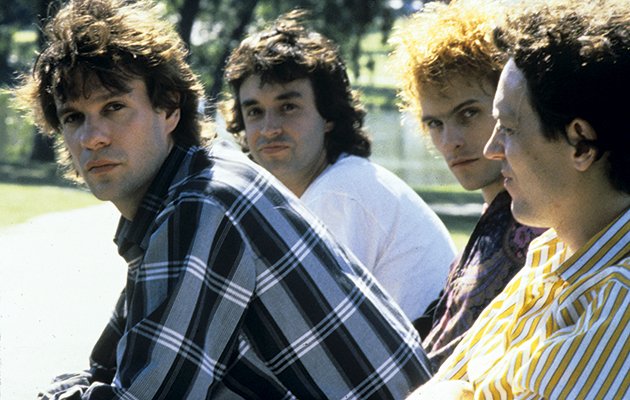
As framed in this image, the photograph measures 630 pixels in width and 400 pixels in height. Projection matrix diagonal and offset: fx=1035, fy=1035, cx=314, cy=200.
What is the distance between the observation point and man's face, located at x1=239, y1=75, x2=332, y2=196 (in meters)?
4.93

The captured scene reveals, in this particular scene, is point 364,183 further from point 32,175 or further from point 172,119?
point 32,175

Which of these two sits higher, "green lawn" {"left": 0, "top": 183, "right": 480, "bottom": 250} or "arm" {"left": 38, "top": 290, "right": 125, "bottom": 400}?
"arm" {"left": 38, "top": 290, "right": 125, "bottom": 400}

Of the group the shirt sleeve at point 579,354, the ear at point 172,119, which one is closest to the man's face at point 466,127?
the ear at point 172,119

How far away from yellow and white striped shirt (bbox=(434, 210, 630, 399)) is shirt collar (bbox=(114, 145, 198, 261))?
94 cm

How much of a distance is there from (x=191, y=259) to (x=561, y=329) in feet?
3.08

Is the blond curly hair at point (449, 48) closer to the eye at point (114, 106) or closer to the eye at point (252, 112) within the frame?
the eye at point (114, 106)

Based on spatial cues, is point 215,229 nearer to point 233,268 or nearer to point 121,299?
point 233,268

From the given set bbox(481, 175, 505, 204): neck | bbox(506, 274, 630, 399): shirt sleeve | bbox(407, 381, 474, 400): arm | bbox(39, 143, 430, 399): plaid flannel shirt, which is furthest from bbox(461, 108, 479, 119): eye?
bbox(506, 274, 630, 399): shirt sleeve

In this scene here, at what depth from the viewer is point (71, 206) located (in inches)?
604

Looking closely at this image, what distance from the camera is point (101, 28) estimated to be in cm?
303

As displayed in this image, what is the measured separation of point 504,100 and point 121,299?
1512mm

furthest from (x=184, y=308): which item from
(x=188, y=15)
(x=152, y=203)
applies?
(x=188, y=15)

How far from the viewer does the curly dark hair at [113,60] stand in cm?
298

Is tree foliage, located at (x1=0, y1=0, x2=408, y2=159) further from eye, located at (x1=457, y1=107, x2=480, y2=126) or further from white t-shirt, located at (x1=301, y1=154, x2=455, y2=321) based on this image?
eye, located at (x1=457, y1=107, x2=480, y2=126)
